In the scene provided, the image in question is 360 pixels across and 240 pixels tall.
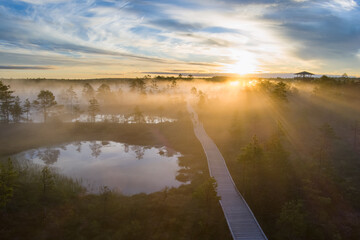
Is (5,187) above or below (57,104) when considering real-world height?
below

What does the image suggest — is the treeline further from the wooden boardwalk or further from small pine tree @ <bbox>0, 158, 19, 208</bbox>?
small pine tree @ <bbox>0, 158, 19, 208</bbox>

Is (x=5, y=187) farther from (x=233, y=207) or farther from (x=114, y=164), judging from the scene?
(x=233, y=207)

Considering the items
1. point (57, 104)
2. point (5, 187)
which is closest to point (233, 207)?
point (5, 187)

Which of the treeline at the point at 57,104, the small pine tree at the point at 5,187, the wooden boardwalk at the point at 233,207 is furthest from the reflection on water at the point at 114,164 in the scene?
the treeline at the point at 57,104

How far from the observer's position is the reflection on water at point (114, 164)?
3111cm

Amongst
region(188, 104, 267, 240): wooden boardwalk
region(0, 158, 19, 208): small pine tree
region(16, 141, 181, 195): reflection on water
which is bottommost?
region(16, 141, 181, 195): reflection on water

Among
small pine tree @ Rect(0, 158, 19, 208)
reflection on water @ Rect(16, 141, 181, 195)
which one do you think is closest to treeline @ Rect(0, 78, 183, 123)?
reflection on water @ Rect(16, 141, 181, 195)

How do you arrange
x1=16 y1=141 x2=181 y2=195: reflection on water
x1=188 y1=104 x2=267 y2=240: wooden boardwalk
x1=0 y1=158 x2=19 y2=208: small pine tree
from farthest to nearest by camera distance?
x1=16 y1=141 x2=181 y2=195: reflection on water → x1=0 y1=158 x2=19 y2=208: small pine tree → x1=188 y1=104 x2=267 y2=240: wooden boardwalk

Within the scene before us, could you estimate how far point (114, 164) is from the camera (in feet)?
126

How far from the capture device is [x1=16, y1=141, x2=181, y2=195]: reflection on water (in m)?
31.1

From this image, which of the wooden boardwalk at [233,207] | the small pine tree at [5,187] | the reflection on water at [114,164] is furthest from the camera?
the reflection on water at [114,164]

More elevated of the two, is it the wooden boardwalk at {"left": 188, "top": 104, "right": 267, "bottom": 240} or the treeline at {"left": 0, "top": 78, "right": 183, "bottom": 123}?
the treeline at {"left": 0, "top": 78, "right": 183, "bottom": 123}

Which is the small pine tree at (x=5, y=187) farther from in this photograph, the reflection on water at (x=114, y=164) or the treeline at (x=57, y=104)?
the treeline at (x=57, y=104)

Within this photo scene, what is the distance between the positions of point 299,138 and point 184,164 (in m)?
23.7
